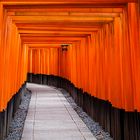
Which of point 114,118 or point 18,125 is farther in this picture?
point 18,125

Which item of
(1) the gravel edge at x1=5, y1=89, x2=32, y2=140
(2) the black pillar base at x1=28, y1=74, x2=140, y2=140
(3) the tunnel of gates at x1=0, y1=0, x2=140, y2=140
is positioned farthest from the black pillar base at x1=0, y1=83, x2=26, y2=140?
(2) the black pillar base at x1=28, y1=74, x2=140, y2=140

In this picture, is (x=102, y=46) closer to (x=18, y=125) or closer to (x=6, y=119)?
(x=6, y=119)

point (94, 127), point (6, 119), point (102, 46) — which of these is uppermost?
point (102, 46)

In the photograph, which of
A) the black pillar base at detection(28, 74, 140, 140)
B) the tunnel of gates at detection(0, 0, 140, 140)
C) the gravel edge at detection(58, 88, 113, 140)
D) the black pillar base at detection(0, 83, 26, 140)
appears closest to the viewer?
the tunnel of gates at detection(0, 0, 140, 140)

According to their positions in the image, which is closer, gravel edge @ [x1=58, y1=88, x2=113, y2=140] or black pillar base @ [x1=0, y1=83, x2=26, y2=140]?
black pillar base @ [x1=0, y1=83, x2=26, y2=140]

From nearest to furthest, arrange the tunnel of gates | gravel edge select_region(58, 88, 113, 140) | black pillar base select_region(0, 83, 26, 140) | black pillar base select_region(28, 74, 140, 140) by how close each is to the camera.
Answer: the tunnel of gates < black pillar base select_region(28, 74, 140, 140) < black pillar base select_region(0, 83, 26, 140) < gravel edge select_region(58, 88, 113, 140)

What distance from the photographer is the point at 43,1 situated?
173 inches

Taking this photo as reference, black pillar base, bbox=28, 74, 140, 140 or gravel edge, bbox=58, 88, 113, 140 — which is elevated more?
black pillar base, bbox=28, 74, 140, 140

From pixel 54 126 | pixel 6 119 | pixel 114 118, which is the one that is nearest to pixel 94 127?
pixel 54 126

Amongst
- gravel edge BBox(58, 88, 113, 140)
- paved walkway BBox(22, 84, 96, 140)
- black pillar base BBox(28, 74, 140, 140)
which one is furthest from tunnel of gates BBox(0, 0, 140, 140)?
paved walkway BBox(22, 84, 96, 140)

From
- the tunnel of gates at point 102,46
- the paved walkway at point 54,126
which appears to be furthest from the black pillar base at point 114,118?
the paved walkway at point 54,126

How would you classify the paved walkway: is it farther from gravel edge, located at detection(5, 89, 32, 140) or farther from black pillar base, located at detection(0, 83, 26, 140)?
black pillar base, located at detection(0, 83, 26, 140)

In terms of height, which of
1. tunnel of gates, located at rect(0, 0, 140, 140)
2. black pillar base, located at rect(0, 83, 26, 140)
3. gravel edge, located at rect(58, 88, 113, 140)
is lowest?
gravel edge, located at rect(58, 88, 113, 140)

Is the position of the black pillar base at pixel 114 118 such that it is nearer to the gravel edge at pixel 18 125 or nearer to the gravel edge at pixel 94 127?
the gravel edge at pixel 94 127
